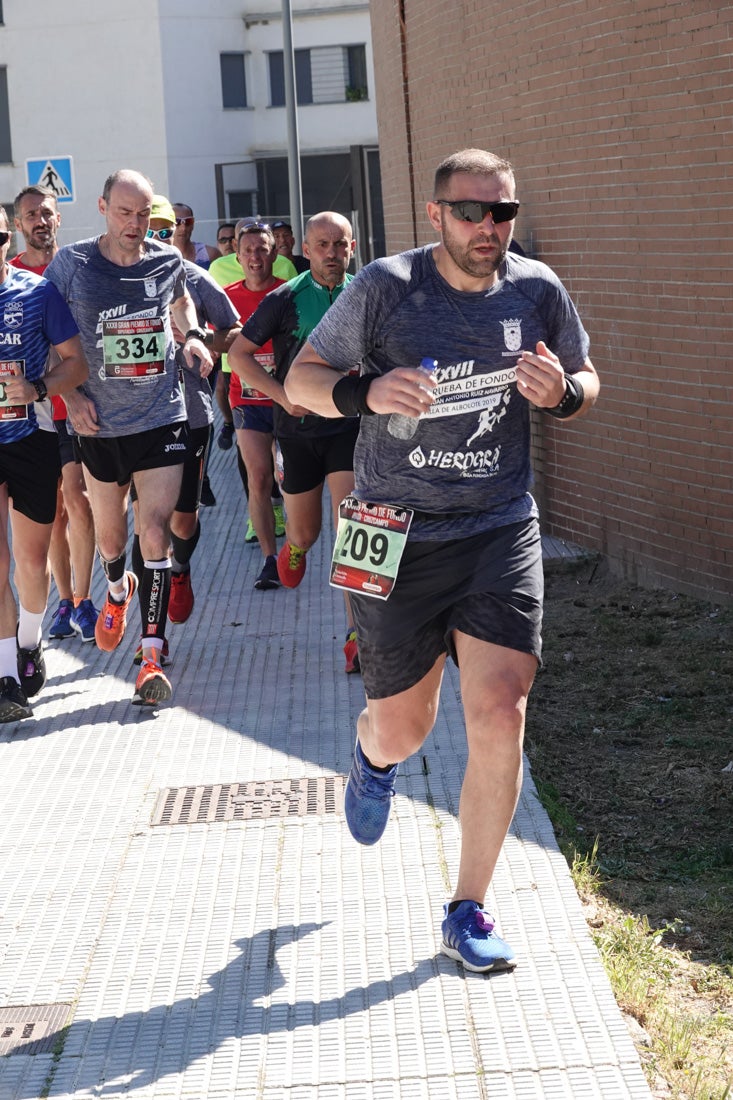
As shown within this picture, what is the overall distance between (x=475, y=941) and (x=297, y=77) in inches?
1851

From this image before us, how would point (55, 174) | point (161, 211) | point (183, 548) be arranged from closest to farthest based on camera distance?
1. point (161, 211)
2. point (183, 548)
3. point (55, 174)

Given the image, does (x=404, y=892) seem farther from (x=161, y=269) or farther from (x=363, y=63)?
(x=363, y=63)

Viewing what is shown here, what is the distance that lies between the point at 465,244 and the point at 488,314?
0.23 meters

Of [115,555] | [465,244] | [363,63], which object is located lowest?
[115,555]

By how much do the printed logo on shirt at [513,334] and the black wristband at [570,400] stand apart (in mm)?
169

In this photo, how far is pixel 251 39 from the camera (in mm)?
48125

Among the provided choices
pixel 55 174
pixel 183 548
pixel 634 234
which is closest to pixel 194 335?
pixel 183 548

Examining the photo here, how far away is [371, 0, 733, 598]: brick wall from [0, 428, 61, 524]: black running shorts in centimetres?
341

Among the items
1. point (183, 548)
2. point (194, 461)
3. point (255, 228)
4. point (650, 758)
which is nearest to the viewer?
point (650, 758)

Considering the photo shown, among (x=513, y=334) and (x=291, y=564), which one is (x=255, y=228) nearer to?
(x=291, y=564)

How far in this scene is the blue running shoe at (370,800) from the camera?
16.1ft

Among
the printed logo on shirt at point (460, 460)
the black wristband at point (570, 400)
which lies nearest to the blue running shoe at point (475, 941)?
the printed logo on shirt at point (460, 460)

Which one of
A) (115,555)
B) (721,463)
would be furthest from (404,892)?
(721,463)

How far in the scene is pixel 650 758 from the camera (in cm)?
652
